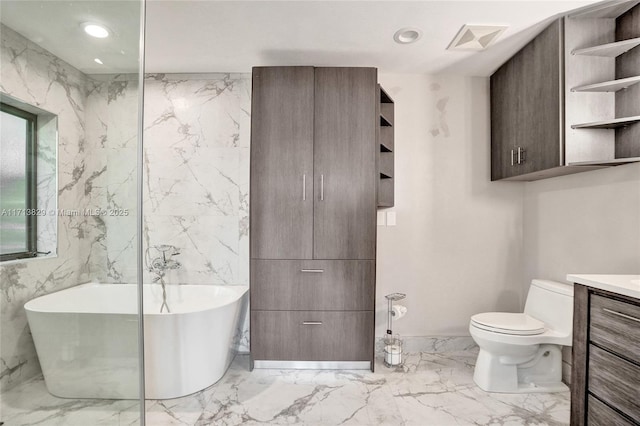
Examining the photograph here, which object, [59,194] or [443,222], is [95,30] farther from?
[443,222]

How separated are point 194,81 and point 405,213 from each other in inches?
83.5

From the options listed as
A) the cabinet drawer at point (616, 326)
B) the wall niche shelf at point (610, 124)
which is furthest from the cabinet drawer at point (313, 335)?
the wall niche shelf at point (610, 124)

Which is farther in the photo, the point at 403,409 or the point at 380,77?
the point at 380,77

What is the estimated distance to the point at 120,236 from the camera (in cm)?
131

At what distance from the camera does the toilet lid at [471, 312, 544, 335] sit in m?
2.02

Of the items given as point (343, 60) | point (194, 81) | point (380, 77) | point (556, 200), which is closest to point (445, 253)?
point (556, 200)

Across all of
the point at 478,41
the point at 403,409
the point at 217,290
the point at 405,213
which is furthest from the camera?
the point at 405,213

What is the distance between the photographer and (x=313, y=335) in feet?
7.75

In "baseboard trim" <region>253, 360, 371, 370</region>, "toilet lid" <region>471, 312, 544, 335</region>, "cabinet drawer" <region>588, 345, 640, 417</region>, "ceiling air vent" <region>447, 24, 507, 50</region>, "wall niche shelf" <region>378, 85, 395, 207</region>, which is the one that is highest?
"ceiling air vent" <region>447, 24, 507, 50</region>

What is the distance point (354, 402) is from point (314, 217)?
1222 mm

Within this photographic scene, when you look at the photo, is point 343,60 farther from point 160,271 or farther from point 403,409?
point 403,409

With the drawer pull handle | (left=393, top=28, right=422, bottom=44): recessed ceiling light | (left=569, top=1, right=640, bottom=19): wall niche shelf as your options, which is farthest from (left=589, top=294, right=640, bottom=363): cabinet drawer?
(left=393, top=28, right=422, bottom=44): recessed ceiling light

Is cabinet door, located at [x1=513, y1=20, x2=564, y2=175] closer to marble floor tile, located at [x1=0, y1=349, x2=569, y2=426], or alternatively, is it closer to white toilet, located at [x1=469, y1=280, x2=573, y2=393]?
white toilet, located at [x1=469, y1=280, x2=573, y2=393]

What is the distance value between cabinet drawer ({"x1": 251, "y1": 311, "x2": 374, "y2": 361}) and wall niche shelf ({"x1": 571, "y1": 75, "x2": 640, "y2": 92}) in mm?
1926
